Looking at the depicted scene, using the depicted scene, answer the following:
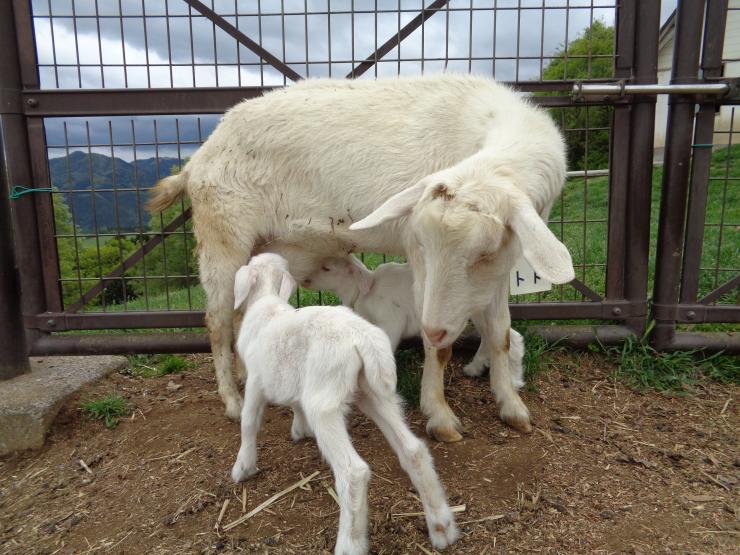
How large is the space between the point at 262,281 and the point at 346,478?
108 cm

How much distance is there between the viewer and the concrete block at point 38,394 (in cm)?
307

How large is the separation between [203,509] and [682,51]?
3726 mm

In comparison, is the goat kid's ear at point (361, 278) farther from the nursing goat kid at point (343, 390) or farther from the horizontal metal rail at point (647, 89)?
the horizontal metal rail at point (647, 89)

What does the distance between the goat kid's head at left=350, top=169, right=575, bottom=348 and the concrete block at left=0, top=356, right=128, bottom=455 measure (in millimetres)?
2181

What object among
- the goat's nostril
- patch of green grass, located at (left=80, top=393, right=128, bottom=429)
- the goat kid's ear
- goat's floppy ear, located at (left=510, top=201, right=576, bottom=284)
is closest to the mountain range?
patch of green grass, located at (left=80, top=393, right=128, bottom=429)

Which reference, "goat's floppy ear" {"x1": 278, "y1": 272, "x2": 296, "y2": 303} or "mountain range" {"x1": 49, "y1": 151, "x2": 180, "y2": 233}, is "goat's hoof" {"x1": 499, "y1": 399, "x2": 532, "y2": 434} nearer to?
"goat's floppy ear" {"x1": 278, "y1": 272, "x2": 296, "y2": 303}

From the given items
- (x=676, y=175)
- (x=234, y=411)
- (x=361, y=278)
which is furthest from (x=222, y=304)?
(x=676, y=175)

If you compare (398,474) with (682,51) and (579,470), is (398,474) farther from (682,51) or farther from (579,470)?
(682,51)

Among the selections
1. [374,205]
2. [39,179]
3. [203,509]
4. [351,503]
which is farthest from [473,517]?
[39,179]

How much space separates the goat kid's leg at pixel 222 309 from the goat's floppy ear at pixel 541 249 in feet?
5.78

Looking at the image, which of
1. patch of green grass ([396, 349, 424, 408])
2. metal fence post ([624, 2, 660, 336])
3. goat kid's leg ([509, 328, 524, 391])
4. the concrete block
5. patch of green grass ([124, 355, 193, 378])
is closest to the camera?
the concrete block

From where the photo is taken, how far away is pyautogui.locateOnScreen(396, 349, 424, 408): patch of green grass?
3.27 m

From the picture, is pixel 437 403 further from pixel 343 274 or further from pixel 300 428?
pixel 343 274

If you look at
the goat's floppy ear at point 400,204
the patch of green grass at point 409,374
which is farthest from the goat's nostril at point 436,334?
the patch of green grass at point 409,374
